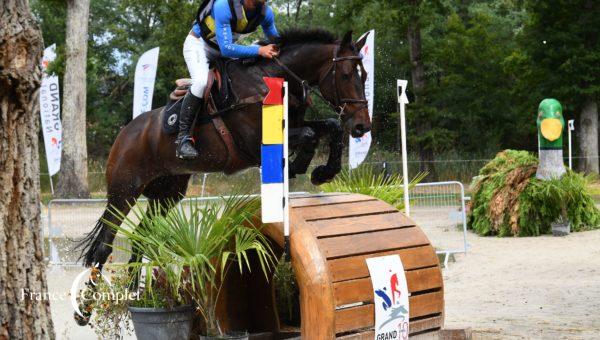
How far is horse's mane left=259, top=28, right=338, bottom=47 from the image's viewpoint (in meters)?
6.12

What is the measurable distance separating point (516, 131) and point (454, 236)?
2014 centimetres

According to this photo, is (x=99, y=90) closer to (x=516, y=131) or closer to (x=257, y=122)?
(x=516, y=131)

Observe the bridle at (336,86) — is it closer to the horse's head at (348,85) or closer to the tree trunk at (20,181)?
the horse's head at (348,85)

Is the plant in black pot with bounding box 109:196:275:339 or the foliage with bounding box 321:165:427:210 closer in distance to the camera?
the plant in black pot with bounding box 109:196:275:339

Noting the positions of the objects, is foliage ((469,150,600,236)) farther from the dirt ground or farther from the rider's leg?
the rider's leg

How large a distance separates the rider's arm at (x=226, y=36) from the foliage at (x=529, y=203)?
8.12m

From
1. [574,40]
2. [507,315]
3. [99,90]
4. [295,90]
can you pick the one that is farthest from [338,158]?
[99,90]

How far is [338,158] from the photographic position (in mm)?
5844

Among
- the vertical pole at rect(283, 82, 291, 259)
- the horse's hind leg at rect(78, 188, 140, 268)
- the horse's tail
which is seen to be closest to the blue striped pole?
the vertical pole at rect(283, 82, 291, 259)

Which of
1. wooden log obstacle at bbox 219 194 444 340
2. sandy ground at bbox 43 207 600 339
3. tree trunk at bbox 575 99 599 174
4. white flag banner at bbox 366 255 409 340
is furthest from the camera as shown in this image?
tree trunk at bbox 575 99 599 174

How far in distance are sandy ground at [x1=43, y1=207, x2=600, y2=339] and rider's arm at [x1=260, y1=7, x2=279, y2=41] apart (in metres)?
2.51

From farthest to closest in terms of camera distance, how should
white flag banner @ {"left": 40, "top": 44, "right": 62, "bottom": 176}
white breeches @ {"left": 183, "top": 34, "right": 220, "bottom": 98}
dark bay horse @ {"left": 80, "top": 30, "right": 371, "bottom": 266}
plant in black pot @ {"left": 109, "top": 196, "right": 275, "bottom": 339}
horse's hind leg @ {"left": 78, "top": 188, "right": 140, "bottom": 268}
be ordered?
white flag banner @ {"left": 40, "top": 44, "right": 62, "bottom": 176}, horse's hind leg @ {"left": 78, "top": 188, "right": 140, "bottom": 268}, white breeches @ {"left": 183, "top": 34, "right": 220, "bottom": 98}, dark bay horse @ {"left": 80, "top": 30, "right": 371, "bottom": 266}, plant in black pot @ {"left": 109, "top": 196, "right": 275, "bottom": 339}

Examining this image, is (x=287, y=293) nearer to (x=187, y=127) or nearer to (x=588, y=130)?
(x=187, y=127)

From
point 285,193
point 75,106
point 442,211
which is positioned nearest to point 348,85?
point 285,193
